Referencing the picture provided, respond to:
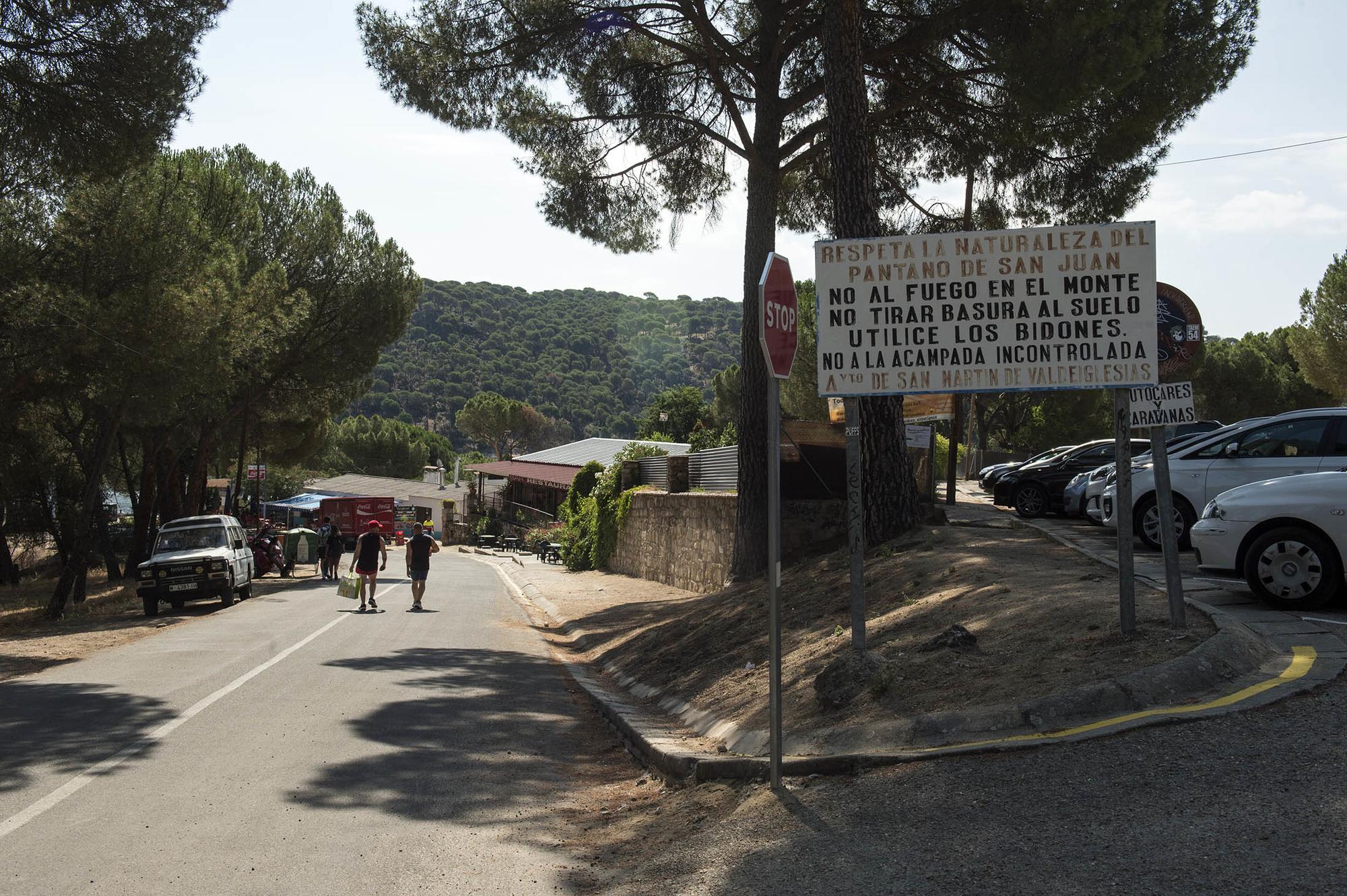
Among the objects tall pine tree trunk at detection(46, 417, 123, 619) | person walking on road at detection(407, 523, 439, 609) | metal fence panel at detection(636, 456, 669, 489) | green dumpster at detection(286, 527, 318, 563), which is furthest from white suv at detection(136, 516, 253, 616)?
green dumpster at detection(286, 527, 318, 563)

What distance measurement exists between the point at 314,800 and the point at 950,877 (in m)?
4.01

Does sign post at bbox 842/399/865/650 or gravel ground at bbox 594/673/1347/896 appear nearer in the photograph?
gravel ground at bbox 594/673/1347/896

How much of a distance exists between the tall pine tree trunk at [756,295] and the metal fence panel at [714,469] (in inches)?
206

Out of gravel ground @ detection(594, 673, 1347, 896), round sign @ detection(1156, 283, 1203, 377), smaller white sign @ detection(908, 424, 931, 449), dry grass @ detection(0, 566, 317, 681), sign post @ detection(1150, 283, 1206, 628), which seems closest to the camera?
gravel ground @ detection(594, 673, 1347, 896)

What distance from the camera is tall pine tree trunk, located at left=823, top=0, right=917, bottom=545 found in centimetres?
1374

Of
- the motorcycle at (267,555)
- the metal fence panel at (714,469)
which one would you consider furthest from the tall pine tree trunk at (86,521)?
the metal fence panel at (714,469)

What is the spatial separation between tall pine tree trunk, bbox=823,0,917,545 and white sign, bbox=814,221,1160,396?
6.21 metres

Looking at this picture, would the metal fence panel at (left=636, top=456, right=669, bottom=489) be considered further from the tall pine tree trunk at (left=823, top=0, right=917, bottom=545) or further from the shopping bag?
the tall pine tree trunk at (left=823, top=0, right=917, bottom=545)

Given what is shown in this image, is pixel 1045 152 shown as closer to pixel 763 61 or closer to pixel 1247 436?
pixel 763 61

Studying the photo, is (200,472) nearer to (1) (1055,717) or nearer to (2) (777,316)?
(2) (777,316)

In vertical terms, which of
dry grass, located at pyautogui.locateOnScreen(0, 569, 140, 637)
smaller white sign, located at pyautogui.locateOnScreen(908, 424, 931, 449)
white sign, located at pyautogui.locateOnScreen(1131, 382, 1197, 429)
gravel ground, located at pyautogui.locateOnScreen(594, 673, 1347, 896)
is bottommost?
dry grass, located at pyautogui.locateOnScreen(0, 569, 140, 637)

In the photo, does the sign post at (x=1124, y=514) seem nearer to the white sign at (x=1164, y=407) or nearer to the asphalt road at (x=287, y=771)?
the white sign at (x=1164, y=407)

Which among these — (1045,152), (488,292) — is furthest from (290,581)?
(488,292)

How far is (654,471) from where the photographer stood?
29750 millimetres
